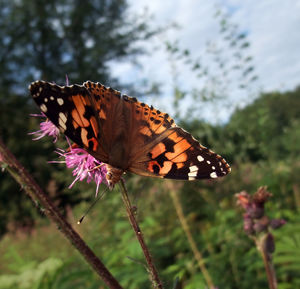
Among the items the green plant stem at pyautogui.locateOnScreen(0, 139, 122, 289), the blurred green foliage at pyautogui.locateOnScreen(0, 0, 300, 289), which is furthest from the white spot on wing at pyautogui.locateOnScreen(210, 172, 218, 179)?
the green plant stem at pyautogui.locateOnScreen(0, 139, 122, 289)

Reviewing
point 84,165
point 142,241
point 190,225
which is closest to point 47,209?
point 142,241

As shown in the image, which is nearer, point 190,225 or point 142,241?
point 142,241

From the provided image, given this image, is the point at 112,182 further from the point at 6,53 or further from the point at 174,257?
the point at 6,53

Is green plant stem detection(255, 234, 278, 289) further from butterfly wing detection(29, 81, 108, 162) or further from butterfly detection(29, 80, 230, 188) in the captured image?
butterfly wing detection(29, 81, 108, 162)

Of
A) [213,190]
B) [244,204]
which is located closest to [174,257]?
[213,190]

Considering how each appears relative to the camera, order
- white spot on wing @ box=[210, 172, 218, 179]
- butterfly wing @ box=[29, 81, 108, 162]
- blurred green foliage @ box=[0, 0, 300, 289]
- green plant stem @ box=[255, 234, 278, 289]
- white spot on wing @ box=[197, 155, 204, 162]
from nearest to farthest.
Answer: butterfly wing @ box=[29, 81, 108, 162] → white spot on wing @ box=[210, 172, 218, 179] → white spot on wing @ box=[197, 155, 204, 162] → green plant stem @ box=[255, 234, 278, 289] → blurred green foliage @ box=[0, 0, 300, 289]

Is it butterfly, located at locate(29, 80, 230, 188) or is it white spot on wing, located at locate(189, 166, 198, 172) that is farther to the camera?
white spot on wing, located at locate(189, 166, 198, 172)

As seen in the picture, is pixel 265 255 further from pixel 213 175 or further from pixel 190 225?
pixel 190 225
